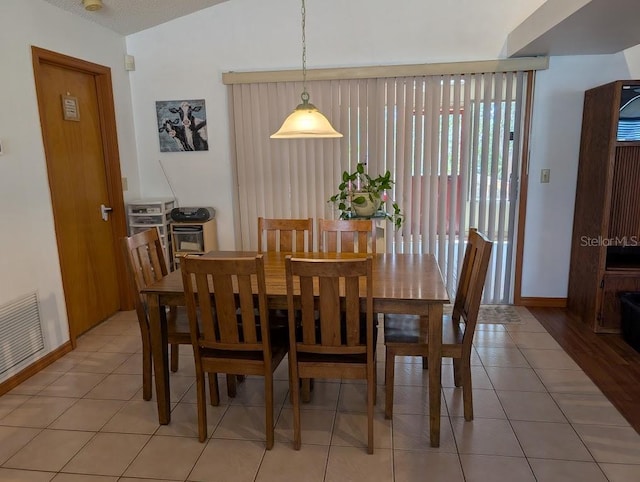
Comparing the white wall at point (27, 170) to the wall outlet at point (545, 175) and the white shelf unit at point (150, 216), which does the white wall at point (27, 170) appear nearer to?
the white shelf unit at point (150, 216)

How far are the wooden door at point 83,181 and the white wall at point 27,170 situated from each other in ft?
0.28

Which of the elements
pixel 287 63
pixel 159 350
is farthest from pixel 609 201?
pixel 159 350

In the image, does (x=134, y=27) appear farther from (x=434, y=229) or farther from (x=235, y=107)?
(x=434, y=229)

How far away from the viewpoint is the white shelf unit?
3.99m

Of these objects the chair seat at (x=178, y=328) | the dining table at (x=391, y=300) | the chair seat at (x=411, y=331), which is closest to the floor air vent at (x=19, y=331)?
the chair seat at (x=178, y=328)

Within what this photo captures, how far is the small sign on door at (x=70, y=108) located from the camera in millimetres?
3359

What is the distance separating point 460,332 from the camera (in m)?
2.41

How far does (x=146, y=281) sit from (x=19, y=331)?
3.20 ft

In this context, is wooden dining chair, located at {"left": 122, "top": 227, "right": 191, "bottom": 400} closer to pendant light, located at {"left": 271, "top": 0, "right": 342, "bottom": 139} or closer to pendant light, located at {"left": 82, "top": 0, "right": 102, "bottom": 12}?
pendant light, located at {"left": 271, "top": 0, "right": 342, "bottom": 139}

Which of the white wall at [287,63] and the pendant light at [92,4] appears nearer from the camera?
the pendant light at [92,4]

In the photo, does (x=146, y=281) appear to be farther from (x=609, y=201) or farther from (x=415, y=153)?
(x=609, y=201)

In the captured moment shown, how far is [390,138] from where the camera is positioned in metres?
3.92

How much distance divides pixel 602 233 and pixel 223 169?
3.21 meters

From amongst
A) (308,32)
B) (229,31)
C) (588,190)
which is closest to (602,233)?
(588,190)
